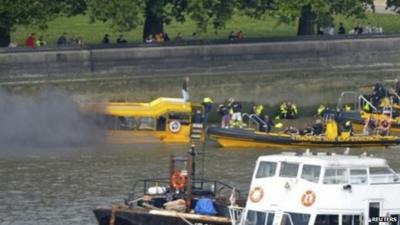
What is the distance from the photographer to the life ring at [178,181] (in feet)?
158

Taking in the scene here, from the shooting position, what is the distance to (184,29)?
89.8 meters

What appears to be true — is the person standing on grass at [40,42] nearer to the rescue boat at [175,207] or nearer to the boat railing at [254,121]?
the boat railing at [254,121]

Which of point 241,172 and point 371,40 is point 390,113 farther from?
point 241,172

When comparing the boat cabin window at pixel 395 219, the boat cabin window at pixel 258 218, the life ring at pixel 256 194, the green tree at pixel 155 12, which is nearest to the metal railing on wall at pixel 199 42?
the green tree at pixel 155 12

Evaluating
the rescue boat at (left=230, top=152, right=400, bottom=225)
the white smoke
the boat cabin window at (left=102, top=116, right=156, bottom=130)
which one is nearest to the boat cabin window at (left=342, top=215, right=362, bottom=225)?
the rescue boat at (left=230, top=152, right=400, bottom=225)

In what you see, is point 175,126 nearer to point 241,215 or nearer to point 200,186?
point 200,186

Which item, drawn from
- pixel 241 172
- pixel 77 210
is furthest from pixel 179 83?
pixel 77 210

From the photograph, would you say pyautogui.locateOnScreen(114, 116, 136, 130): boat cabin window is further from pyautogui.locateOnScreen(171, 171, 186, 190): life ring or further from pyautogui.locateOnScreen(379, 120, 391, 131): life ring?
pyautogui.locateOnScreen(171, 171, 186, 190): life ring

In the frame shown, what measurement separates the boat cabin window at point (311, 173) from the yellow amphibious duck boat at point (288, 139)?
75.9 ft

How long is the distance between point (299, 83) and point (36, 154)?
1745cm

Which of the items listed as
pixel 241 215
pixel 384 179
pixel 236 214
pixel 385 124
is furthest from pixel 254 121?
pixel 384 179

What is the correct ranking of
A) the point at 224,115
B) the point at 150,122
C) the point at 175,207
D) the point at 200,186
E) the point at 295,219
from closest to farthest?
1. the point at 295,219
2. the point at 175,207
3. the point at 200,186
4. the point at 150,122
5. the point at 224,115

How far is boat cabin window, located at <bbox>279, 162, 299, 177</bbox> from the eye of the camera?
1708 inches

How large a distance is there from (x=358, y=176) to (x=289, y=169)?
1646 mm
